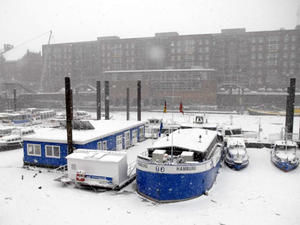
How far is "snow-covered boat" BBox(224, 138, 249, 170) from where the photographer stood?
22516 mm

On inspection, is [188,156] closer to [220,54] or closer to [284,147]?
[284,147]

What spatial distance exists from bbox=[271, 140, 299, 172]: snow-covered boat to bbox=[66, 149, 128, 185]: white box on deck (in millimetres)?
13453

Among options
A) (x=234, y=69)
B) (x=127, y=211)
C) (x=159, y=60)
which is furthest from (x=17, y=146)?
(x=234, y=69)

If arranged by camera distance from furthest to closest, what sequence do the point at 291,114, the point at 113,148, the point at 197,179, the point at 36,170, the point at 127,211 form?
the point at 291,114 → the point at 113,148 → the point at 36,170 → the point at 197,179 → the point at 127,211

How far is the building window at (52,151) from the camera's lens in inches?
846

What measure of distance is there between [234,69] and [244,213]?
90713 mm

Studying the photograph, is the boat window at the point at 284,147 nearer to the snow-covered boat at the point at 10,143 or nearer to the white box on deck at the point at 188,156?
the white box on deck at the point at 188,156

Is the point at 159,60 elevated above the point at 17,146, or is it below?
above

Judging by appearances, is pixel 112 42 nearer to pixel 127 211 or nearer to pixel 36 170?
pixel 36 170

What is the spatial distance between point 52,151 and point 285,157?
19.7 meters

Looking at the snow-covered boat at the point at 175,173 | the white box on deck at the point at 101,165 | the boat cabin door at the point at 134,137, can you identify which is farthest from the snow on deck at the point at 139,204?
the boat cabin door at the point at 134,137

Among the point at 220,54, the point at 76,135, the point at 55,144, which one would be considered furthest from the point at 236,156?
the point at 220,54

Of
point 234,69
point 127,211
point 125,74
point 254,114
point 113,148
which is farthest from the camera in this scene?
point 234,69

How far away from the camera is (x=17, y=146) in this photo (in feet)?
98.8
